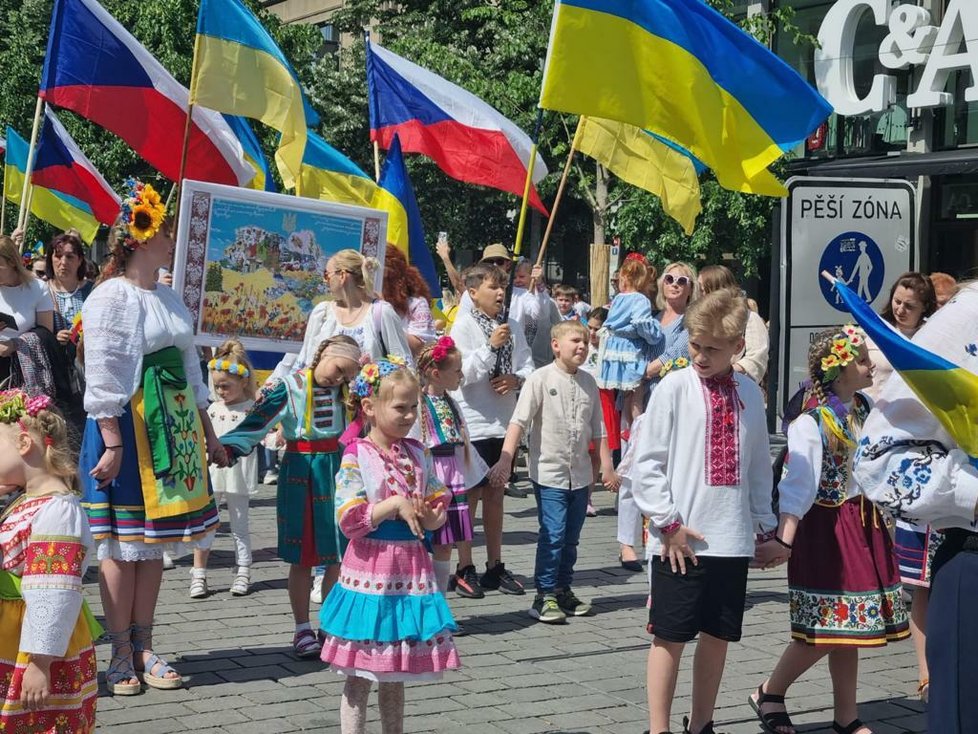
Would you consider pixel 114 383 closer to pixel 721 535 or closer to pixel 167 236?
pixel 167 236

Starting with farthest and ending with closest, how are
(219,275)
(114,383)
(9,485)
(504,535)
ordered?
(504,535) → (219,275) → (114,383) → (9,485)

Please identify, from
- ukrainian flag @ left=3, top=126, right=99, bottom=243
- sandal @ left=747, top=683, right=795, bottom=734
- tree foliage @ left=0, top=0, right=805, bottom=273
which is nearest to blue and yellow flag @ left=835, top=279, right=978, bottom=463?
sandal @ left=747, top=683, right=795, bottom=734

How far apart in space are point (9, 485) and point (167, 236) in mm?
1970

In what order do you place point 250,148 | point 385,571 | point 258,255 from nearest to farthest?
point 385,571 < point 258,255 < point 250,148

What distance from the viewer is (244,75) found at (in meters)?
8.39

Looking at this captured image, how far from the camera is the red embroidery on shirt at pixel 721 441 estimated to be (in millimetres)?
5102

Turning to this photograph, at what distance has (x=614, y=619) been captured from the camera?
7574 millimetres

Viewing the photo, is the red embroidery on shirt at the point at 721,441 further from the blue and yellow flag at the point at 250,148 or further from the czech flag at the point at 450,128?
the blue and yellow flag at the point at 250,148

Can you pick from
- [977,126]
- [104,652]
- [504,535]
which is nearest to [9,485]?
[104,652]

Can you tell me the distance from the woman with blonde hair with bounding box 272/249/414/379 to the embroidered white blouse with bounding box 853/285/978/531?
3.67 metres

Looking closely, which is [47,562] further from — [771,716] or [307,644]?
[771,716]

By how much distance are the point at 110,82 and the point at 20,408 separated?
5685 mm

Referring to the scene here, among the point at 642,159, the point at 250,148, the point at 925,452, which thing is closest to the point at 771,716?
the point at 925,452

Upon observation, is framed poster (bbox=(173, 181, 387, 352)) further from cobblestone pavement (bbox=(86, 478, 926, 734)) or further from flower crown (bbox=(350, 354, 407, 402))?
flower crown (bbox=(350, 354, 407, 402))
